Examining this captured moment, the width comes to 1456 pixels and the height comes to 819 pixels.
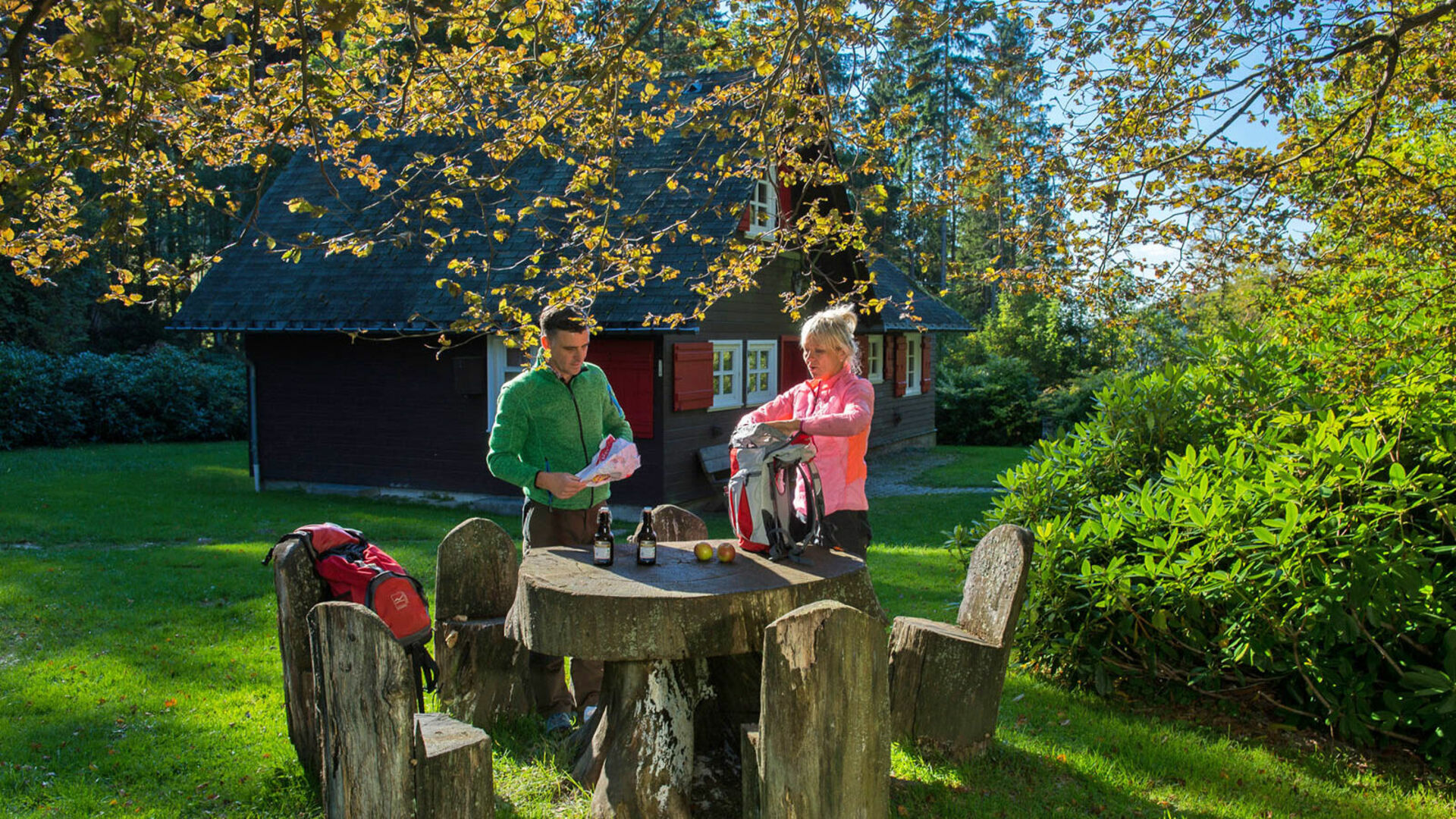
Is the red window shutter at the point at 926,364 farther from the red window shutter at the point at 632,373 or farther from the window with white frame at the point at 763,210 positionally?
the red window shutter at the point at 632,373

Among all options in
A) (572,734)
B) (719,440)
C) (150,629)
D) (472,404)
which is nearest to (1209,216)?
(572,734)

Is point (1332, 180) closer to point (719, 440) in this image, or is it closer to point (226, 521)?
point (719, 440)

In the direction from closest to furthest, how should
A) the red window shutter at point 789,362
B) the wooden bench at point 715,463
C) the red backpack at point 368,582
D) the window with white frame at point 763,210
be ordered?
the red backpack at point 368,582 < the wooden bench at point 715,463 < the window with white frame at point 763,210 < the red window shutter at point 789,362

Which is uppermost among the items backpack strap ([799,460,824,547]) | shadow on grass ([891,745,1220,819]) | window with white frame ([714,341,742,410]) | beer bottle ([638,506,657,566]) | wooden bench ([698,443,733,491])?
window with white frame ([714,341,742,410])

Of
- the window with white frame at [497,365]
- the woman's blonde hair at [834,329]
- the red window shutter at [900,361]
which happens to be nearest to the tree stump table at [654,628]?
the woman's blonde hair at [834,329]

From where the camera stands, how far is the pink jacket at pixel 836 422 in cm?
415

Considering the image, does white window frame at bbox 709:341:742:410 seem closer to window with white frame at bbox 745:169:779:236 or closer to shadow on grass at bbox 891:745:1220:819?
window with white frame at bbox 745:169:779:236

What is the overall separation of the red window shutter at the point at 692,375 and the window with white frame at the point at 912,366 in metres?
9.41

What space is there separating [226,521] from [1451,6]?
12.2 meters

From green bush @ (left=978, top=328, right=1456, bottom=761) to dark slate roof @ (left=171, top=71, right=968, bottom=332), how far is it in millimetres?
7111

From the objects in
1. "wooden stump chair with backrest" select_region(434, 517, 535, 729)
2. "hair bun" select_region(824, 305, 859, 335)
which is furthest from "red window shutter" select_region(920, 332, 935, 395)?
"wooden stump chair with backrest" select_region(434, 517, 535, 729)

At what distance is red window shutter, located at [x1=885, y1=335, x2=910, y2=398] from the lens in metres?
20.8

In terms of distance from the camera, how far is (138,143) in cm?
360

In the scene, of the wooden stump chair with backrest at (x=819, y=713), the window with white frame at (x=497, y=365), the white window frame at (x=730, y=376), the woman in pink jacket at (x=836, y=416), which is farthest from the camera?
the white window frame at (x=730, y=376)
